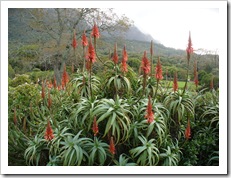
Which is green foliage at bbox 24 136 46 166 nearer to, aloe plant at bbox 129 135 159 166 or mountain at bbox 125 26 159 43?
aloe plant at bbox 129 135 159 166

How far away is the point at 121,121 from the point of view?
247cm

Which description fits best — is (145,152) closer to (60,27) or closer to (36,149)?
(36,149)

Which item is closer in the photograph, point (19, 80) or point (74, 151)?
point (74, 151)

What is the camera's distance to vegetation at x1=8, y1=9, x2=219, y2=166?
253cm

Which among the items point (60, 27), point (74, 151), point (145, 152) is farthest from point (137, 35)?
point (60, 27)

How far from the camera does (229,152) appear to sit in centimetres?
274

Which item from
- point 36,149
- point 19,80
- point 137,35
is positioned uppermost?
point 137,35

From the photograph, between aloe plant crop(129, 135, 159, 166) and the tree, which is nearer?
aloe plant crop(129, 135, 159, 166)

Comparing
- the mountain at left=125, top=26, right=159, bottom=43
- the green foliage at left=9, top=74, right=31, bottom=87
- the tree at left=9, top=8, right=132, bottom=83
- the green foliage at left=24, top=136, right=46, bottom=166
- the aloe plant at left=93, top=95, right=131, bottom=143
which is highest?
the tree at left=9, top=8, right=132, bottom=83

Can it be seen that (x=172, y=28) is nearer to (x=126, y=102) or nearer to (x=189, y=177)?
(x=126, y=102)

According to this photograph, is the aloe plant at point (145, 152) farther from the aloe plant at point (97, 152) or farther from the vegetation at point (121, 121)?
the aloe plant at point (97, 152)

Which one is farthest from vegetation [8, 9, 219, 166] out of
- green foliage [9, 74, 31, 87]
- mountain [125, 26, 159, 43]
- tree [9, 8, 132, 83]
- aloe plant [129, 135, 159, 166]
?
tree [9, 8, 132, 83]

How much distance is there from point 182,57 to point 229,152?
1.55 meters
